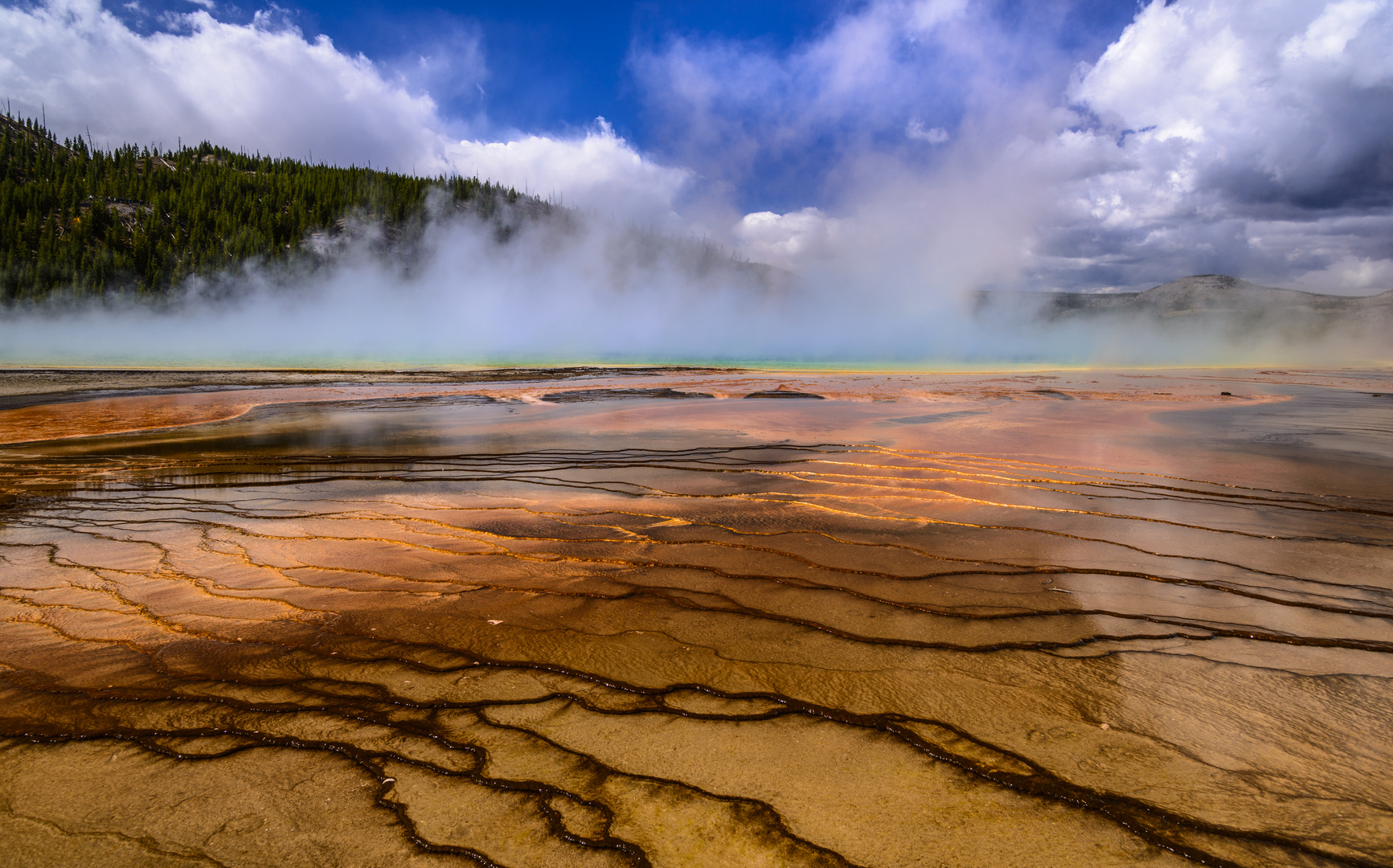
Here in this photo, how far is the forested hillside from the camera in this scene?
205 feet

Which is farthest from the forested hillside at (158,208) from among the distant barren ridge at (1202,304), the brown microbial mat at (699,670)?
the distant barren ridge at (1202,304)

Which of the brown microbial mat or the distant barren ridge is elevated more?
the distant barren ridge

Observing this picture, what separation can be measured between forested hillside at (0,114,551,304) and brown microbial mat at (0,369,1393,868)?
80175 millimetres

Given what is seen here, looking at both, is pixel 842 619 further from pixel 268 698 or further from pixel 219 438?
pixel 219 438

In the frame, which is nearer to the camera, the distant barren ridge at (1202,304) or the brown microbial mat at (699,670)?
the brown microbial mat at (699,670)

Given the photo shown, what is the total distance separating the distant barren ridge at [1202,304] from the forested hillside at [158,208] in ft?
353

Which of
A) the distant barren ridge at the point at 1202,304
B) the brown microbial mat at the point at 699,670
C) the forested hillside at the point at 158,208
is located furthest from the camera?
the distant barren ridge at the point at 1202,304

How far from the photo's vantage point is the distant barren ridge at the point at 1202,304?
334 ft

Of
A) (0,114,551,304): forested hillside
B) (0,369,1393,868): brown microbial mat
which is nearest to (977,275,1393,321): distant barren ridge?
(0,114,551,304): forested hillside

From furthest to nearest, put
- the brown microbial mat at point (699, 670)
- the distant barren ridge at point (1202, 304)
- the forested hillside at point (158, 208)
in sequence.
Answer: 1. the distant barren ridge at point (1202, 304)
2. the forested hillside at point (158, 208)
3. the brown microbial mat at point (699, 670)

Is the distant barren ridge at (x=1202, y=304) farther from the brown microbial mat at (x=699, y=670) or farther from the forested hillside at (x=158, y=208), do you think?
the brown microbial mat at (x=699, y=670)

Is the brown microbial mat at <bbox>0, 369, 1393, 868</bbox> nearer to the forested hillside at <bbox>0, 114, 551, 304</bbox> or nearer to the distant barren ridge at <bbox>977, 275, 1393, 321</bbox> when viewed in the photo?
the forested hillside at <bbox>0, 114, 551, 304</bbox>

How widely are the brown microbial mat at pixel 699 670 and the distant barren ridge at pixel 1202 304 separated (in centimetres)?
12442

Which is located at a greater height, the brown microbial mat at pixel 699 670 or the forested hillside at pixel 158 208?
the forested hillside at pixel 158 208
